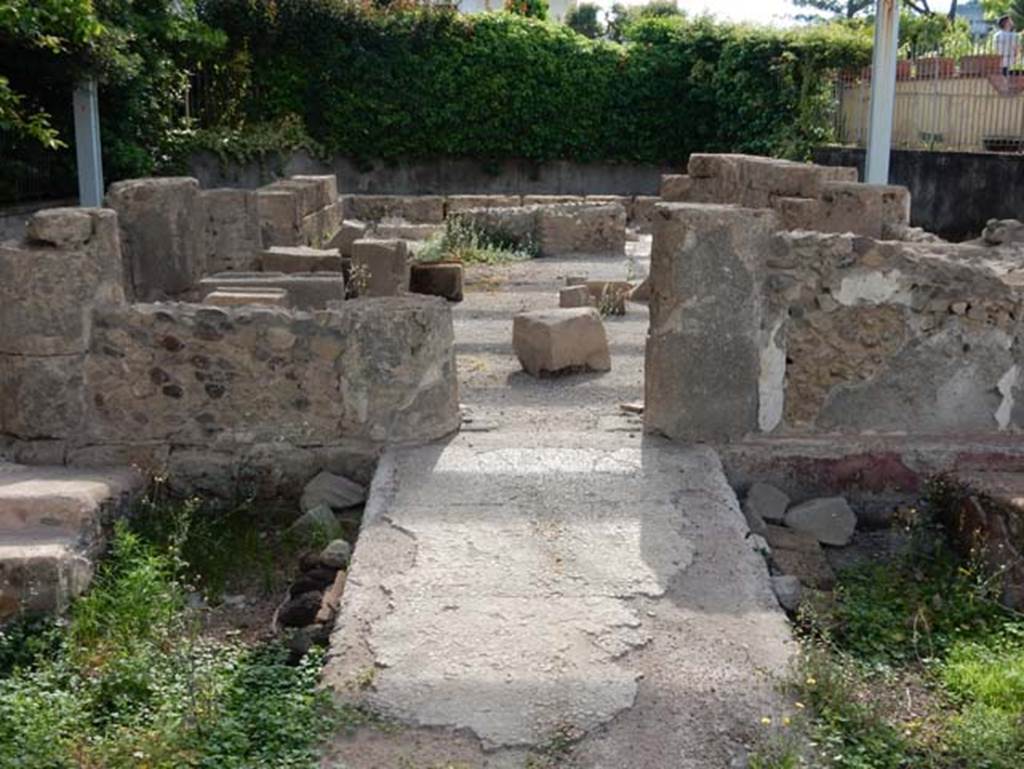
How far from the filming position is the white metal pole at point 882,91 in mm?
14398

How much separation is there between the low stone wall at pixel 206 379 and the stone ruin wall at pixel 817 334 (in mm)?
1095

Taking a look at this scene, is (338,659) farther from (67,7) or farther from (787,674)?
(67,7)

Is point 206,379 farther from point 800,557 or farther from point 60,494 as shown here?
point 800,557

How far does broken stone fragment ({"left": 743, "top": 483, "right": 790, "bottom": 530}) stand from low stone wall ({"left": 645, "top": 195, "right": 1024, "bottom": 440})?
0.94 ft

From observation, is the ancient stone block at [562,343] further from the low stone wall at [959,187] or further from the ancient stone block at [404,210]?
the ancient stone block at [404,210]

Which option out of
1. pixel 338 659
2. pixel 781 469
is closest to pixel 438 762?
pixel 338 659

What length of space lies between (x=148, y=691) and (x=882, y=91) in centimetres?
1251

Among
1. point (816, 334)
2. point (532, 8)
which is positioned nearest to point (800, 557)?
point (816, 334)

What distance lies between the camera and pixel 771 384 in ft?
19.2

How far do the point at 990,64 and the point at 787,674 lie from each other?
13770mm

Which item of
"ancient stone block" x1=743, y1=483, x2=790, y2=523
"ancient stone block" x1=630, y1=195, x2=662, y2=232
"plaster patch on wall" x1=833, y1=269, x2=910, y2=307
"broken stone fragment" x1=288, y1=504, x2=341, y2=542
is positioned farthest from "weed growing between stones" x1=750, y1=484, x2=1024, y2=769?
"ancient stone block" x1=630, y1=195, x2=662, y2=232

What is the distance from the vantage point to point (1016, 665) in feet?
13.8

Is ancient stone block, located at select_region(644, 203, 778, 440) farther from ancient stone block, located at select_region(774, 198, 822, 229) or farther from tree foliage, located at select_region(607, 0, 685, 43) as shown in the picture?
tree foliage, located at select_region(607, 0, 685, 43)

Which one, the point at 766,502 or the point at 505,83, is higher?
the point at 505,83
